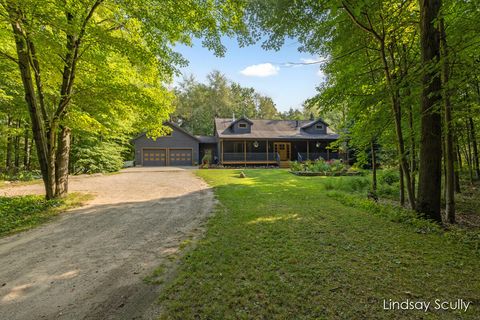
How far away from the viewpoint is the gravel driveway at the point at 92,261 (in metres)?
2.37

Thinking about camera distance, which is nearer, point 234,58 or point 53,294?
point 53,294

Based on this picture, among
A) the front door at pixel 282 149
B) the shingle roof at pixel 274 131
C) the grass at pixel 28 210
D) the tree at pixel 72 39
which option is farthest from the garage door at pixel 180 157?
the grass at pixel 28 210

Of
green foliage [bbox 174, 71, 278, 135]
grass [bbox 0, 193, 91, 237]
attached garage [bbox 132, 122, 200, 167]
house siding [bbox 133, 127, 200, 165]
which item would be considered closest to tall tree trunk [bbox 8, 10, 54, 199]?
grass [bbox 0, 193, 91, 237]

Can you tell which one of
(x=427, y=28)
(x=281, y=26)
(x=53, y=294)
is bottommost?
(x=53, y=294)

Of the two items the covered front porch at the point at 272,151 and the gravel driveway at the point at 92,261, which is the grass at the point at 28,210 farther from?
the covered front porch at the point at 272,151

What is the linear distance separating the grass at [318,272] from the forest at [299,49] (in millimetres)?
2045

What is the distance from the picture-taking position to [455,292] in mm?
2350

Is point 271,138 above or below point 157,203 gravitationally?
above

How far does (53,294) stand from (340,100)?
22.2 ft

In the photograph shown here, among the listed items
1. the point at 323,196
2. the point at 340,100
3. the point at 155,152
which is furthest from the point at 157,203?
the point at 155,152

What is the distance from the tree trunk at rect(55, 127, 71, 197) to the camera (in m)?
7.47

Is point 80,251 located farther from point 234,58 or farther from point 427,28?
point 427,28

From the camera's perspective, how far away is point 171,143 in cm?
2494

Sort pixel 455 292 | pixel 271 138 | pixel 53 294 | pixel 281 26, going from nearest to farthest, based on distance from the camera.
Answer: pixel 455 292, pixel 53 294, pixel 281 26, pixel 271 138
